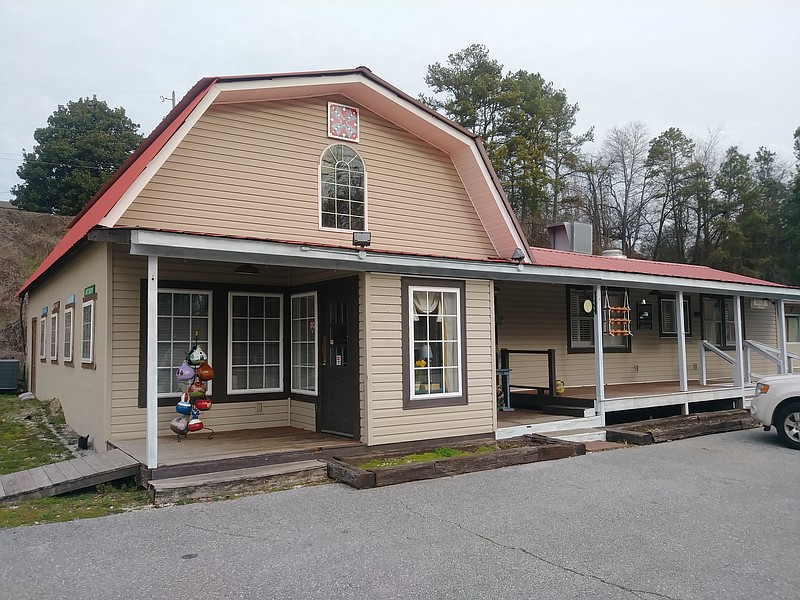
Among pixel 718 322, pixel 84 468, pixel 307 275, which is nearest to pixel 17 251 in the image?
pixel 307 275

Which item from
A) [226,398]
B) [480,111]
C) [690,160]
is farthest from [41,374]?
[690,160]

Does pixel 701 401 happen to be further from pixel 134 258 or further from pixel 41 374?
pixel 41 374

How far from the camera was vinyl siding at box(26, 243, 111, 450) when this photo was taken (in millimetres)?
8758

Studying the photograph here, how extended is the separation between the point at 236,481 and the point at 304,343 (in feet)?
10.9

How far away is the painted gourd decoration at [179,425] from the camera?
876 cm

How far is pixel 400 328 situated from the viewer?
910 centimetres

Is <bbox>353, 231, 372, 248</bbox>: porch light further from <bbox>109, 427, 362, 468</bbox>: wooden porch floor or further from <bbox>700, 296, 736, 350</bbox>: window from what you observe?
<bbox>700, 296, 736, 350</bbox>: window

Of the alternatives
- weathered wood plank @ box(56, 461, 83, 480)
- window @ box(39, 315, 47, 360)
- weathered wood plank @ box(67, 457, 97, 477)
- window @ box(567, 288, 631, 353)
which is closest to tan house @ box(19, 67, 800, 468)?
weathered wood plank @ box(67, 457, 97, 477)

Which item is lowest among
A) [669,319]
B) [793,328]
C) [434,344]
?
[434,344]

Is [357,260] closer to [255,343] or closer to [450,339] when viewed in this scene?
[450,339]

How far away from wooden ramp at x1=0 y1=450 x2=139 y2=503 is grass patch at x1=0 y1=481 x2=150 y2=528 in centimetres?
10

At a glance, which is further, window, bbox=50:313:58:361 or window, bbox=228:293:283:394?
window, bbox=50:313:58:361

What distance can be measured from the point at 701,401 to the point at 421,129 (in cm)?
802

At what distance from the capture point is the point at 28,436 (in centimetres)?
1132
